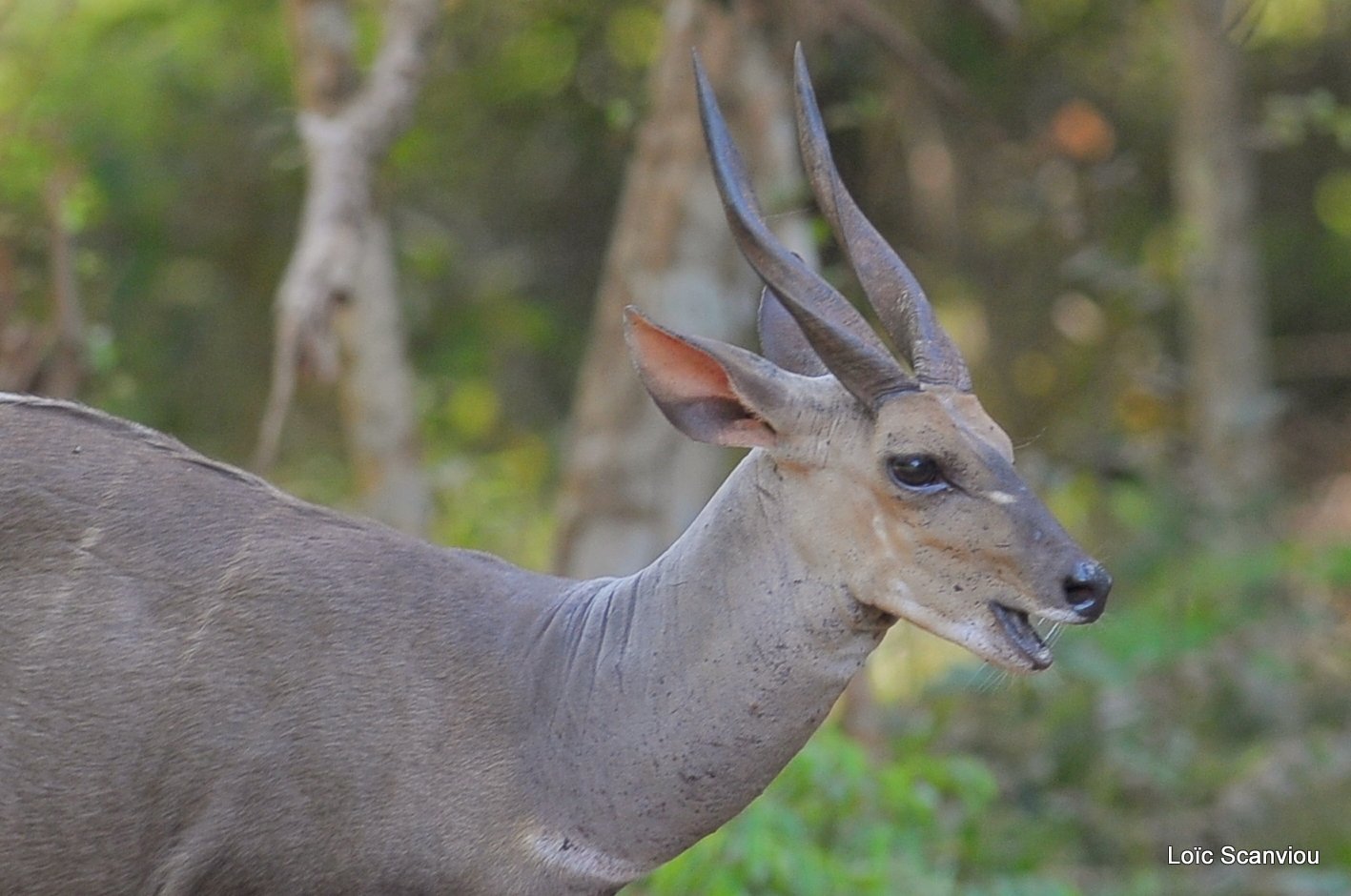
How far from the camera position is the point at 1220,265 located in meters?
12.8

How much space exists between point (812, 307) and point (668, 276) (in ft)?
16.3

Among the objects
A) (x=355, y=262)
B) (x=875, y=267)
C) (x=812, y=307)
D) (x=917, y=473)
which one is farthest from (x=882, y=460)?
(x=355, y=262)

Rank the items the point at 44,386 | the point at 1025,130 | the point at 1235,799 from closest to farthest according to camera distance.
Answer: the point at 44,386 < the point at 1235,799 < the point at 1025,130

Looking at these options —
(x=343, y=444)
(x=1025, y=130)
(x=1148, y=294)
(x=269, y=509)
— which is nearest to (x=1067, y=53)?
(x=1025, y=130)

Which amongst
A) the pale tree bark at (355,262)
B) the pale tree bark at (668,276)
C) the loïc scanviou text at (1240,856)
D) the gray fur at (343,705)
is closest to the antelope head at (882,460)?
the gray fur at (343,705)

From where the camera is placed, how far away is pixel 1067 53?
15.2 meters

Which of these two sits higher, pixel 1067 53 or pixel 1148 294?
pixel 1067 53

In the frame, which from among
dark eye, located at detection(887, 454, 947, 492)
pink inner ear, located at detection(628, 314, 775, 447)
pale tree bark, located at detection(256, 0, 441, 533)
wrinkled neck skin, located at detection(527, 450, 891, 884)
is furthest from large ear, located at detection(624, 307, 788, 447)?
pale tree bark, located at detection(256, 0, 441, 533)

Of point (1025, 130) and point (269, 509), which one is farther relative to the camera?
point (1025, 130)

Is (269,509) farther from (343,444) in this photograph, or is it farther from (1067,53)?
(1067,53)

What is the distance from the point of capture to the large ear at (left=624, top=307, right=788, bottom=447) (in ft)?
14.7

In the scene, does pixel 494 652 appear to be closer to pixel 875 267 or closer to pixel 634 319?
pixel 634 319

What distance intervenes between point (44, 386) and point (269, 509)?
3.70 meters

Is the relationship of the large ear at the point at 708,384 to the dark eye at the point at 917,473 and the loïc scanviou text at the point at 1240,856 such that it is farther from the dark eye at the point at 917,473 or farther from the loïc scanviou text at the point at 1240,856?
the loïc scanviou text at the point at 1240,856
